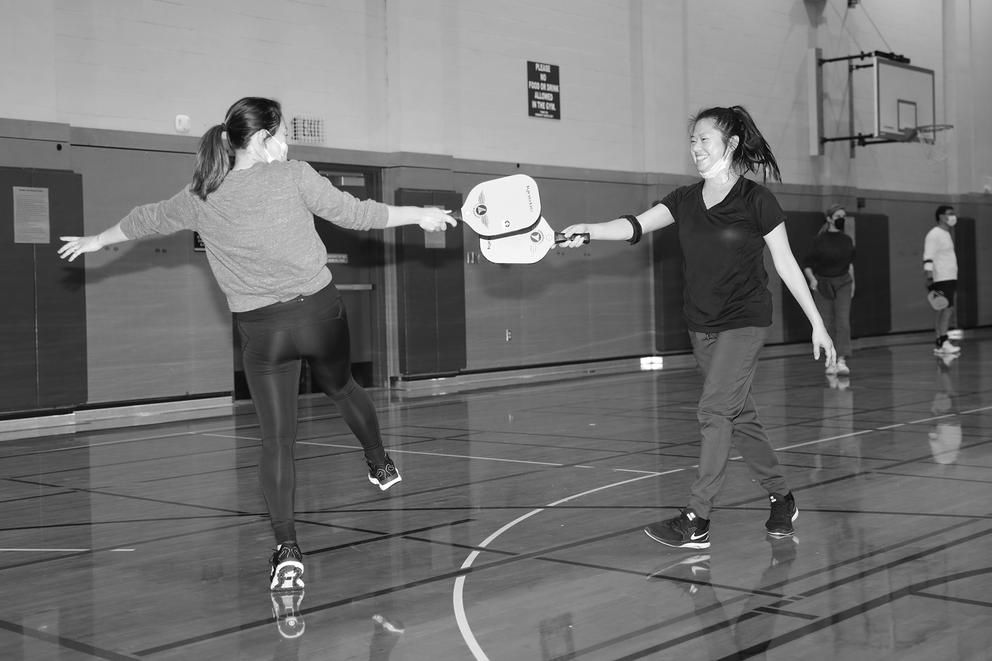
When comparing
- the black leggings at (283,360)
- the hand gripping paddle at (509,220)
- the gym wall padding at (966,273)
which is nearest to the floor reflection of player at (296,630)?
the black leggings at (283,360)

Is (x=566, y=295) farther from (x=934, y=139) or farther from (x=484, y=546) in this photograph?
(x=484, y=546)

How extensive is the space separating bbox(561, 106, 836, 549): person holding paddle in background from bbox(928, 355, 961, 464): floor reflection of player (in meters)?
2.62

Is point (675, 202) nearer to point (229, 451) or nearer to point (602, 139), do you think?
point (229, 451)

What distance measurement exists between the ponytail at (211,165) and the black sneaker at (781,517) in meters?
2.71

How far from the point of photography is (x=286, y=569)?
13.8ft

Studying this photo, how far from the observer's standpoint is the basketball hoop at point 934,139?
19.7 meters

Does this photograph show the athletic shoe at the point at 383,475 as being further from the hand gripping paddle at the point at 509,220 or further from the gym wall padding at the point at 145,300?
the gym wall padding at the point at 145,300

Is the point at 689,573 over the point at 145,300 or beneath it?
beneath

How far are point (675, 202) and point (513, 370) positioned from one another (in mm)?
9577

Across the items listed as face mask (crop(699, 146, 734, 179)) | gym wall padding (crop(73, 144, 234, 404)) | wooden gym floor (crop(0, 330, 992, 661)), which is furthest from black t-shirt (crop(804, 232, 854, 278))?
face mask (crop(699, 146, 734, 179))

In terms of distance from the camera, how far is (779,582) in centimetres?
414

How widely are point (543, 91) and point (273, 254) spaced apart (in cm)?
1124

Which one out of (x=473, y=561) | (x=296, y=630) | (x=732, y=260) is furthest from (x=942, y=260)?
(x=296, y=630)

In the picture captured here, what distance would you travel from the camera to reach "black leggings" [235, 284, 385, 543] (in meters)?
4.16
